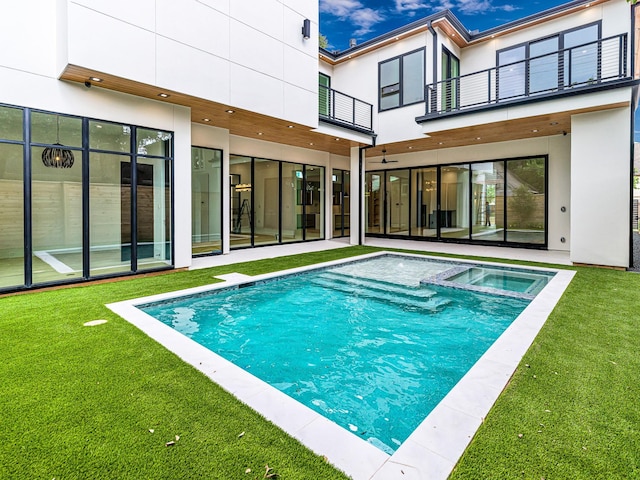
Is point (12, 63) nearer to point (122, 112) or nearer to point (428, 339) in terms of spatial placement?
point (122, 112)

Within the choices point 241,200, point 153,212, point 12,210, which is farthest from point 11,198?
point 241,200

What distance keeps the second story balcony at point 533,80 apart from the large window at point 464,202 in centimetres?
222

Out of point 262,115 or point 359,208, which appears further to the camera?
point 359,208

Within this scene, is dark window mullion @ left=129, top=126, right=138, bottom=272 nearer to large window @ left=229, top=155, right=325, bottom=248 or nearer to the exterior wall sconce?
large window @ left=229, top=155, right=325, bottom=248

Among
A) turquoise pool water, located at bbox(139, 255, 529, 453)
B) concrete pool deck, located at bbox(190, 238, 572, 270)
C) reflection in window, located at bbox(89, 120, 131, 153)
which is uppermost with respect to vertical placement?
reflection in window, located at bbox(89, 120, 131, 153)

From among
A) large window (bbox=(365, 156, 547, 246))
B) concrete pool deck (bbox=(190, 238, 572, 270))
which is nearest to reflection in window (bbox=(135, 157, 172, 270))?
concrete pool deck (bbox=(190, 238, 572, 270))

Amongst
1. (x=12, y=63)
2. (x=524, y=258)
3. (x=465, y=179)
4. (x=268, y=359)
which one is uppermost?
(x=12, y=63)

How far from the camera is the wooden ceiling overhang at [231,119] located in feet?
20.0

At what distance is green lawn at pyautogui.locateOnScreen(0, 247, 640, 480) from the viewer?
194 centimetres

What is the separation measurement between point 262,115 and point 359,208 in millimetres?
5501

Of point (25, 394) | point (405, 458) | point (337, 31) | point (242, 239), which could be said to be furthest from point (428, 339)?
point (337, 31)

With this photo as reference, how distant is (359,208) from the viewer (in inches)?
502

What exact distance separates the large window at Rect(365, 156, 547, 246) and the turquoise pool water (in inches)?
257

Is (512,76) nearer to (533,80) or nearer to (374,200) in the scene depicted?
(533,80)
